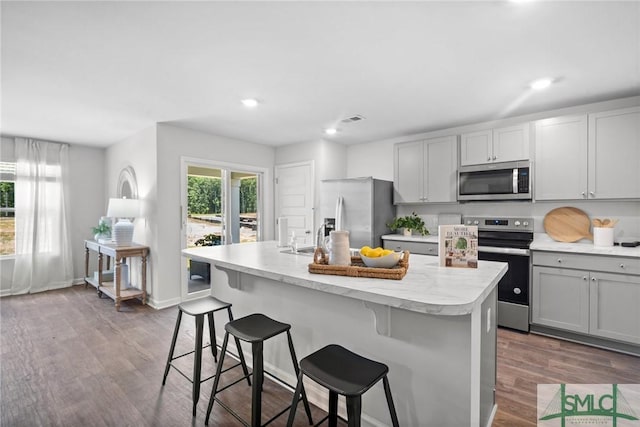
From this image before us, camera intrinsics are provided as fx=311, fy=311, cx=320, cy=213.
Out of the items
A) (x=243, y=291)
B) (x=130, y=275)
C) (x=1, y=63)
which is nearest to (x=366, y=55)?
(x=243, y=291)

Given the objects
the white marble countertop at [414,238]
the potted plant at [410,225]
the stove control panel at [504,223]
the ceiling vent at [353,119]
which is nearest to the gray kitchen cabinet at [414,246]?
the white marble countertop at [414,238]

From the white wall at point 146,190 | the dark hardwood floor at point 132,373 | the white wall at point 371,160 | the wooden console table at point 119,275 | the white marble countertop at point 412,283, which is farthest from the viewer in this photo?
the white wall at point 371,160

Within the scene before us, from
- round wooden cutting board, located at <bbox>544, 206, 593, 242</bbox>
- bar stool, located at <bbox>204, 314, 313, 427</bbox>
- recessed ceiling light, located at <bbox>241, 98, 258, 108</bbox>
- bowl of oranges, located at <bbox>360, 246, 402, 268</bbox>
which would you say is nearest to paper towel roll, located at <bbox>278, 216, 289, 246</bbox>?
bar stool, located at <bbox>204, 314, 313, 427</bbox>

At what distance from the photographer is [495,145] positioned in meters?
3.55

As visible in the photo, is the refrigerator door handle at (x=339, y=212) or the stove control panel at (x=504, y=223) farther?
the refrigerator door handle at (x=339, y=212)

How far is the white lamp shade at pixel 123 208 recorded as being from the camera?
408cm

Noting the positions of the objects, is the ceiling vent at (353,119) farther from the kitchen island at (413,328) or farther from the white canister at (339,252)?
the white canister at (339,252)

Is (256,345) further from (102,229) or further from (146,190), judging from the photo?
(102,229)

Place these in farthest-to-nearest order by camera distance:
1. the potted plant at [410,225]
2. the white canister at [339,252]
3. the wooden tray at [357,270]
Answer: the potted plant at [410,225] < the white canister at [339,252] < the wooden tray at [357,270]

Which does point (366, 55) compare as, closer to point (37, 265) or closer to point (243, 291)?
point (243, 291)

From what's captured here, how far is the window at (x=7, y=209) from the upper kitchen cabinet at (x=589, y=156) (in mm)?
7041

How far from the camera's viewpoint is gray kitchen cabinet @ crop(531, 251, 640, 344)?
269 centimetres

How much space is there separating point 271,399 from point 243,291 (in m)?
0.81

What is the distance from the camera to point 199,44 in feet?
6.84
